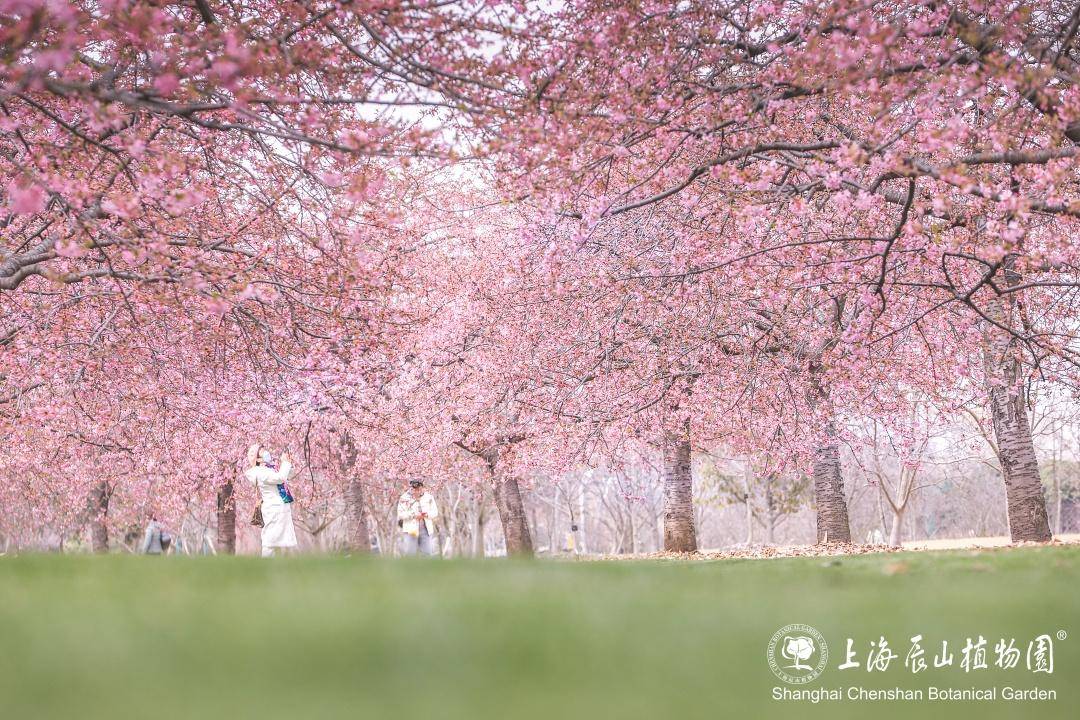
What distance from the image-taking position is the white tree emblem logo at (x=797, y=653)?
134 inches

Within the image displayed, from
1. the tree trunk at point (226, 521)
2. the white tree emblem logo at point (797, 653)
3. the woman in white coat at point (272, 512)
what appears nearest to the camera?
the white tree emblem logo at point (797, 653)

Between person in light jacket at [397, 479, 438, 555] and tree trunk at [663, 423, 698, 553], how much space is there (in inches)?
247

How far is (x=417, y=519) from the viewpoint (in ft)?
53.8

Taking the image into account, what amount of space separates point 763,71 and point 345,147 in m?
4.66

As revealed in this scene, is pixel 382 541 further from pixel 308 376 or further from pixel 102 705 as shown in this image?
pixel 102 705

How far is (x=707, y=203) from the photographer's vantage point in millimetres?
12633

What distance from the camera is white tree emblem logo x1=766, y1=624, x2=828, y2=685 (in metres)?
3.39

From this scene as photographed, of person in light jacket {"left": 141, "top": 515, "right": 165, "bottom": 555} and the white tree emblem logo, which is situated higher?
the white tree emblem logo

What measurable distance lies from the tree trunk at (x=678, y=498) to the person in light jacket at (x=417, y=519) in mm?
6269

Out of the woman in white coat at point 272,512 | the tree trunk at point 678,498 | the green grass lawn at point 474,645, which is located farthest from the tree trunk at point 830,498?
the green grass lawn at point 474,645

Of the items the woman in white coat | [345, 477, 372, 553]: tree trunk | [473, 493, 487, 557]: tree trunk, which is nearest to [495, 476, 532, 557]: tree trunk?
[345, 477, 372, 553]: tree trunk

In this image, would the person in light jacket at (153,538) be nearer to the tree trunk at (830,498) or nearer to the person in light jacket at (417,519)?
the person in light jacket at (417,519)

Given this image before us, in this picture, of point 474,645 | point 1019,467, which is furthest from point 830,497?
point 474,645

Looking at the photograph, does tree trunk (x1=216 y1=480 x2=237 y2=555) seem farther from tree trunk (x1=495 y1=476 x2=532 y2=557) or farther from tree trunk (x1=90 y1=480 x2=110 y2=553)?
tree trunk (x1=495 y1=476 x2=532 y2=557)
